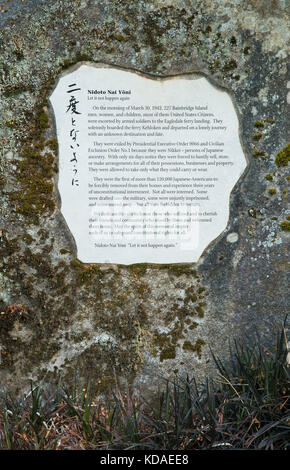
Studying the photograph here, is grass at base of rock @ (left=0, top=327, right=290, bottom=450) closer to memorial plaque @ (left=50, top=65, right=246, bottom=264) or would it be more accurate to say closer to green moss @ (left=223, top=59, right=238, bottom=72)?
memorial plaque @ (left=50, top=65, right=246, bottom=264)

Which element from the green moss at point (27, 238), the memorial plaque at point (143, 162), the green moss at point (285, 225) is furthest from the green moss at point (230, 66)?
the green moss at point (27, 238)

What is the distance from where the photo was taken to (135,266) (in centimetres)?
297

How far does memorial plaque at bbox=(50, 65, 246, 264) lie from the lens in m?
2.88

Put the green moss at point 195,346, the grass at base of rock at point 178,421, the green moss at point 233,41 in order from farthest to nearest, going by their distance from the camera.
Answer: the green moss at point 195,346
the green moss at point 233,41
the grass at base of rock at point 178,421

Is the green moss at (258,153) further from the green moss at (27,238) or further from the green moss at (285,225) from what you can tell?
the green moss at (27,238)

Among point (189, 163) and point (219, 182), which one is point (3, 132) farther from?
point (219, 182)

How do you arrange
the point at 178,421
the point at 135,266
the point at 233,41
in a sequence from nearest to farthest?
the point at 178,421, the point at 233,41, the point at 135,266

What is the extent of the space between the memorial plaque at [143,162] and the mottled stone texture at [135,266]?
76 millimetres

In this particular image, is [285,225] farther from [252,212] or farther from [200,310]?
[200,310]

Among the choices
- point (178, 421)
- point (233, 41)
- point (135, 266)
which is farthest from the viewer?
point (135, 266)

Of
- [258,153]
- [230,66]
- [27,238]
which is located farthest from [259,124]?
[27,238]

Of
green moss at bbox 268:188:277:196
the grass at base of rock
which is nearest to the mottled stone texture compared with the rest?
green moss at bbox 268:188:277:196

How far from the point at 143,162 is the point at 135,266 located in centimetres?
67

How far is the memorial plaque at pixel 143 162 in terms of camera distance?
2.88 m
